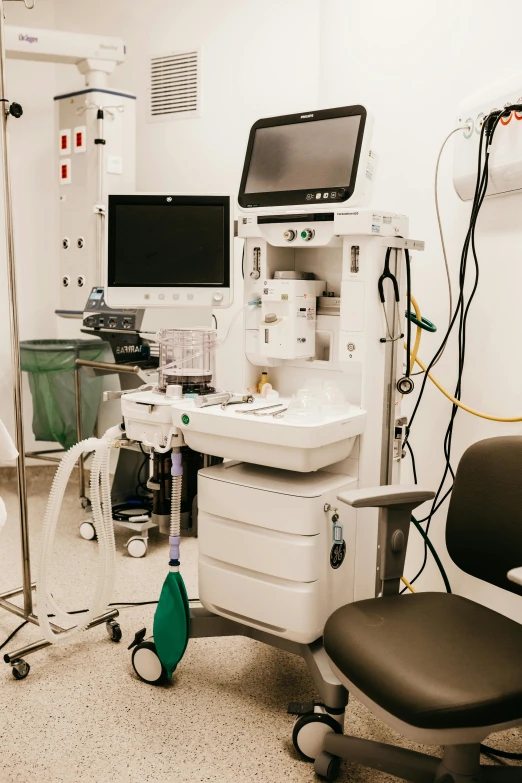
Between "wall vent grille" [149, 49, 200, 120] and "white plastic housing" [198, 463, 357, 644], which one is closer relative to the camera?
"white plastic housing" [198, 463, 357, 644]

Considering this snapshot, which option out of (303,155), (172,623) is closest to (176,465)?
(172,623)

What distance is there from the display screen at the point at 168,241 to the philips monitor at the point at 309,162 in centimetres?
47

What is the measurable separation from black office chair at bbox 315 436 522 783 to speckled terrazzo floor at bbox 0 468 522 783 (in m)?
0.23

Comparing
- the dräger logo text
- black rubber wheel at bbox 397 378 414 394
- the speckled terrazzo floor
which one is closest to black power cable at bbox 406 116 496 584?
black rubber wheel at bbox 397 378 414 394

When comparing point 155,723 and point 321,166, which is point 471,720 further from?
point 321,166

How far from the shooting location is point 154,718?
2.06 metres

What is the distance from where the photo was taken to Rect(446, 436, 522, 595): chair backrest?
1.72 m

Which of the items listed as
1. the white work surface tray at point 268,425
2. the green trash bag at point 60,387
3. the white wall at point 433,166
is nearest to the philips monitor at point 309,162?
the white wall at point 433,166

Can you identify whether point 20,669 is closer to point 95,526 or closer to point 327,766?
point 95,526

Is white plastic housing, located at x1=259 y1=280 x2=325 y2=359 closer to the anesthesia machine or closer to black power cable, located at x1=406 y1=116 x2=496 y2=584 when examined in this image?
the anesthesia machine

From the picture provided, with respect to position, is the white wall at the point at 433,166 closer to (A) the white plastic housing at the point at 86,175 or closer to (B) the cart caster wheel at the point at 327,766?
(B) the cart caster wheel at the point at 327,766

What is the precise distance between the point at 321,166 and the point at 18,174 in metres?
2.71

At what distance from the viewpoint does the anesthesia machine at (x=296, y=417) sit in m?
2.01

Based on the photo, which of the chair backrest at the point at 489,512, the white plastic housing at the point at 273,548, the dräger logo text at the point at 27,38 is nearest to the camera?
the chair backrest at the point at 489,512
